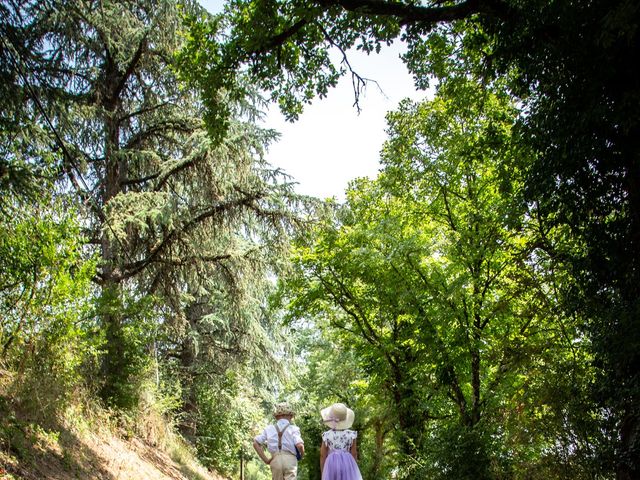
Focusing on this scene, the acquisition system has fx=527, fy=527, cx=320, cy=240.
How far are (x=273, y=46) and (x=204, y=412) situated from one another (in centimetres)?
1546

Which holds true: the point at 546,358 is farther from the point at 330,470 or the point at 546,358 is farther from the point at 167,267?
the point at 167,267

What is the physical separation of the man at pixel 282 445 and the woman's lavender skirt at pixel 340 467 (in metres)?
0.89

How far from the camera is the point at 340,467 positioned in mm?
5512

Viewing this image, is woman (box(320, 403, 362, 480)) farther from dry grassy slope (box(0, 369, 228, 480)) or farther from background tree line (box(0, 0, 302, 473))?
background tree line (box(0, 0, 302, 473))

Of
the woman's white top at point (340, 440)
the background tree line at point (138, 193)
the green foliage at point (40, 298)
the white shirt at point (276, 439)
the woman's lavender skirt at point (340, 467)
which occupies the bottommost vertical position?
the woman's lavender skirt at point (340, 467)

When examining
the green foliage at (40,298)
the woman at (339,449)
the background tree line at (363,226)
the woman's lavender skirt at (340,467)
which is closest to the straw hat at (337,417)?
the woman at (339,449)

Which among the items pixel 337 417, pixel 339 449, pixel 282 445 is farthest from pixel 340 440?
pixel 282 445

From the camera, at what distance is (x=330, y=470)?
5527mm

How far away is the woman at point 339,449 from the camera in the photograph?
551 cm

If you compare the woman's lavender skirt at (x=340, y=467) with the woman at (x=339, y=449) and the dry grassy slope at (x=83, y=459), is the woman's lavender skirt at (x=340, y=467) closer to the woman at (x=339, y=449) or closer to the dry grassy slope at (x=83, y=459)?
the woman at (x=339, y=449)

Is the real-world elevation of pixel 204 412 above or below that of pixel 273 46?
below

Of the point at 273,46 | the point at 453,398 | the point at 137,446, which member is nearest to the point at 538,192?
the point at 273,46

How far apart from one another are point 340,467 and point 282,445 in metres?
1.13

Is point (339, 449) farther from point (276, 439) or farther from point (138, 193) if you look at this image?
point (138, 193)
